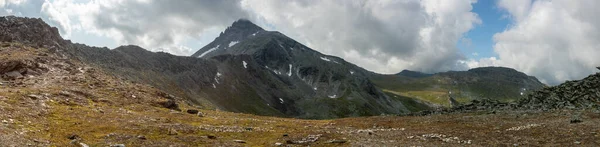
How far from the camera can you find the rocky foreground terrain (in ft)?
103

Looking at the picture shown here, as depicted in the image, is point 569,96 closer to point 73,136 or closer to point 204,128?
point 204,128

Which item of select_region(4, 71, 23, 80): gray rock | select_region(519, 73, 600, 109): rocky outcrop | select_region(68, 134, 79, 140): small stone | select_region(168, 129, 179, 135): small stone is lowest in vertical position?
select_region(68, 134, 79, 140): small stone

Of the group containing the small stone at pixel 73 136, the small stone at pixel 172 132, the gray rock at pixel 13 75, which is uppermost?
the gray rock at pixel 13 75

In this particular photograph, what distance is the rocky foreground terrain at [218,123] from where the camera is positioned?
31370 mm

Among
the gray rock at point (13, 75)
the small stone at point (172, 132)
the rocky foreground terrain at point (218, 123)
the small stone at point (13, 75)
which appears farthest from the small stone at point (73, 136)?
the small stone at point (13, 75)

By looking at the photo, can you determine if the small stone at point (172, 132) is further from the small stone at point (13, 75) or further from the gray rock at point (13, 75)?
the small stone at point (13, 75)

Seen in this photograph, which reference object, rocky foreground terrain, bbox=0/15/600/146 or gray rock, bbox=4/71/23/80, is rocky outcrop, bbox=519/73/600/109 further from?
gray rock, bbox=4/71/23/80

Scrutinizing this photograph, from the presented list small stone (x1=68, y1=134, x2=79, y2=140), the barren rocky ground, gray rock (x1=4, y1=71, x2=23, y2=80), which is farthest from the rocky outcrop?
gray rock (x1=4, y1=71, x2=23, y2=80)

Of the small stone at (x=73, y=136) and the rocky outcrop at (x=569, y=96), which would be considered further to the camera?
the rocky outcrop at (x=569, y=96)

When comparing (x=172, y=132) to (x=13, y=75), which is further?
(x=13, y=75)

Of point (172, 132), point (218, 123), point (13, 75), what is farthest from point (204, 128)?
point (13, 75)

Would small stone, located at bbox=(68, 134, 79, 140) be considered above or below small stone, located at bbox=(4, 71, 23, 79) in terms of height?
below

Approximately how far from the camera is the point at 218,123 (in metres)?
48.5

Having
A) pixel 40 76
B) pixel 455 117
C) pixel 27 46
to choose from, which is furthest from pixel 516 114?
pixel 27 46
